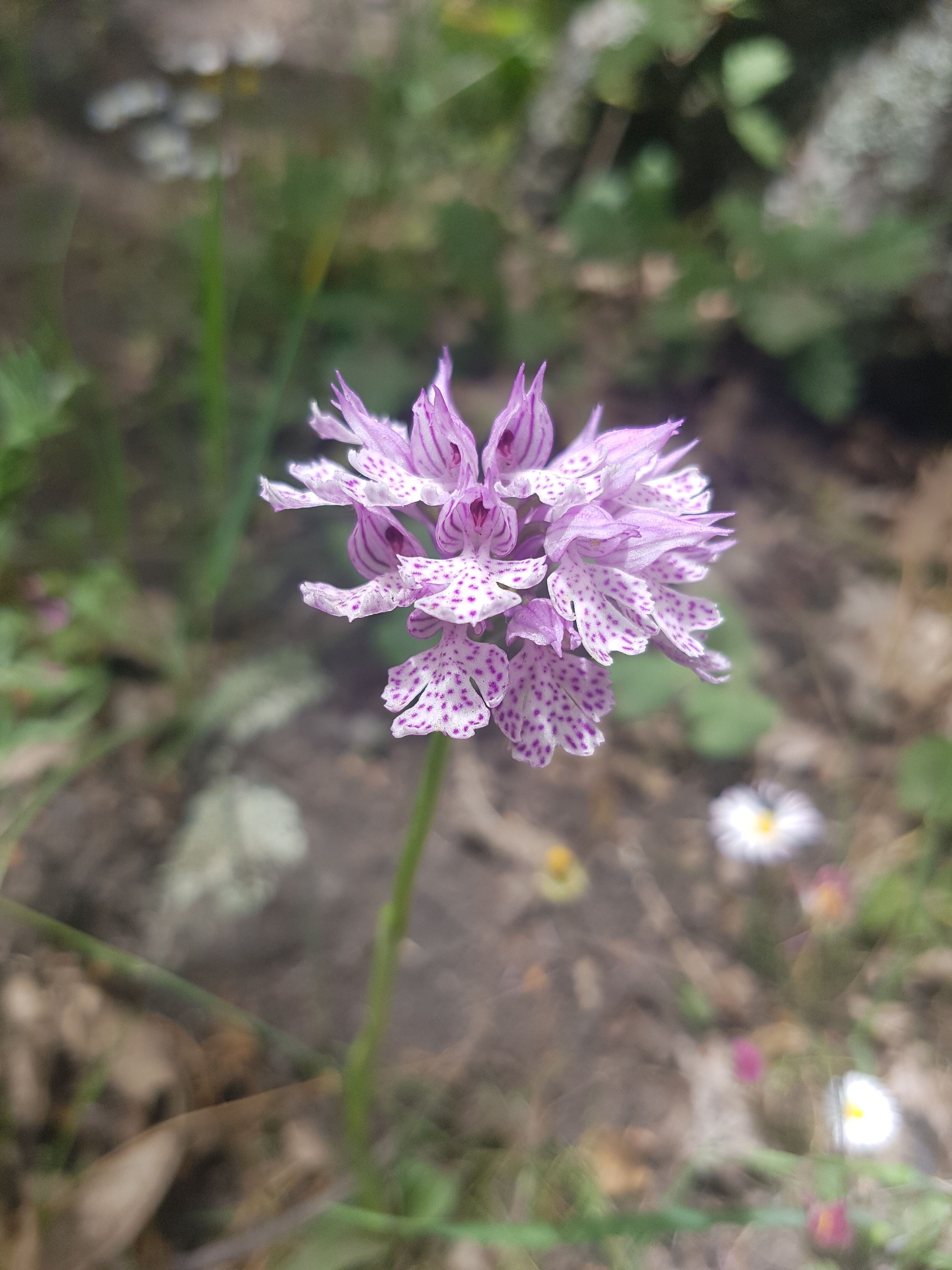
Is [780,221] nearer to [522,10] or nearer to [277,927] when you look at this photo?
[522,10]

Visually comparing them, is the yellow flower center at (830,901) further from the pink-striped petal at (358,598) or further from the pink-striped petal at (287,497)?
the pink-striped petal at (287,497)

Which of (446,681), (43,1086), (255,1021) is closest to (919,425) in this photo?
(446,681)

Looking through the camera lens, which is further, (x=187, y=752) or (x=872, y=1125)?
(x=187, y=752)

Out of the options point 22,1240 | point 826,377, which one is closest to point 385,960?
point 22,1240

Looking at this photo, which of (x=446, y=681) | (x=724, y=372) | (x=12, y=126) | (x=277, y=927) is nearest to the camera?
(x=446, y=681)

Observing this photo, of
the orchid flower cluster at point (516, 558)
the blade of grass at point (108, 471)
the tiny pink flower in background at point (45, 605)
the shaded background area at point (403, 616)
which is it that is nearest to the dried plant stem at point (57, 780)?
the shaded background area at point (403, 616)

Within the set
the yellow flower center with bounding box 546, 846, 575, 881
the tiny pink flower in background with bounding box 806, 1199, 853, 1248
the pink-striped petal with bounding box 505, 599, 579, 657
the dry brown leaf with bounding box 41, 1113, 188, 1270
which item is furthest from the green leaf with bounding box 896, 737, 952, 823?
the dry brown leaf with bounding box 41, 1113, 188, 1270
